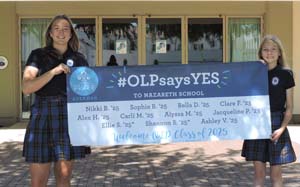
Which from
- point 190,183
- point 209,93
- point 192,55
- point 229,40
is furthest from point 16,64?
point 209,93

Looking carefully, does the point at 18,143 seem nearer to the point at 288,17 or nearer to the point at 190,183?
the point at 190,183

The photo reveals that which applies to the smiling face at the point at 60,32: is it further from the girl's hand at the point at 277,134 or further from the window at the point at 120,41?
the window at the point at 120,41

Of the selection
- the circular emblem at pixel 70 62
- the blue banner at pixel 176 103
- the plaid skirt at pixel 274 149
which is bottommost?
the plaid skirt at pixel 274 149

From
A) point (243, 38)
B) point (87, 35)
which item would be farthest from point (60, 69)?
point (243, 38)

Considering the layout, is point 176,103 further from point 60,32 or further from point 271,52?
point 60,32

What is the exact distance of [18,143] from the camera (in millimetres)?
10203

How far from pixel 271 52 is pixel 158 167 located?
3.30 m

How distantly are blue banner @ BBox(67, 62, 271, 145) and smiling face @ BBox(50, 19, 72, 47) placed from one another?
0.49m

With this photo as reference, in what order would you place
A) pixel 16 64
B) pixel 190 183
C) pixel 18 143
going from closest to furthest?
pixel 190 183
pixel 18 143
pixel 16 64

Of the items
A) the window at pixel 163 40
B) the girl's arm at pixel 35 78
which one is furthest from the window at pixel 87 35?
the girl's arm at pixel 35 78

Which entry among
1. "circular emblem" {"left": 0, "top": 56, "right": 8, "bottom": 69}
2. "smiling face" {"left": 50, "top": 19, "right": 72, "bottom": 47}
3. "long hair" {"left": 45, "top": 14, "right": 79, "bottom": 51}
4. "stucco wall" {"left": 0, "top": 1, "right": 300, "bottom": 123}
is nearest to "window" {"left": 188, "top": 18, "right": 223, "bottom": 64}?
"stucco wall" {"left": 0, "top": 1, "right": 300, "bottom": 123}

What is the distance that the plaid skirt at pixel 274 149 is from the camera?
4.97m

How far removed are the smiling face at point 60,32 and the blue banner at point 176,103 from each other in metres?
0.49

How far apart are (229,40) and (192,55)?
3.36 ft
